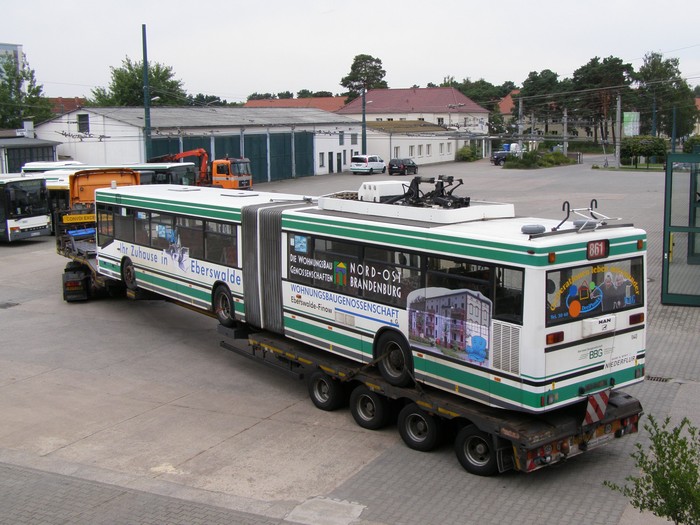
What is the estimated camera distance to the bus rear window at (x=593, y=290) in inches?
344

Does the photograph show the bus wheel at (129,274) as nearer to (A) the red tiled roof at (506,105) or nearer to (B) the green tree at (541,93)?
(B) the green tree at (541,93)

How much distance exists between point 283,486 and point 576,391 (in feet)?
11.7

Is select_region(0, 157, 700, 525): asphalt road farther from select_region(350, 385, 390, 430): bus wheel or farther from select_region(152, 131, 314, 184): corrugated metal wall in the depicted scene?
select_region(152, 131, 314, 184): corrugated metal wall

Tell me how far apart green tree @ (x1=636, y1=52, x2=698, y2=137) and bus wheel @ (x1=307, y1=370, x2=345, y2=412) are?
3733 inches

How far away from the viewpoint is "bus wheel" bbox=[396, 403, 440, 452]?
1012 cm

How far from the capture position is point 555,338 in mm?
8711

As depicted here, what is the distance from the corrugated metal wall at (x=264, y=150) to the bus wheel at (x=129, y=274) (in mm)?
31490

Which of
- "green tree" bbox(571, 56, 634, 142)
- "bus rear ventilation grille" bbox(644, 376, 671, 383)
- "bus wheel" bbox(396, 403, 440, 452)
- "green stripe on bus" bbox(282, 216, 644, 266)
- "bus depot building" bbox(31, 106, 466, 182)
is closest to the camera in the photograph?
"green stripe on bus" bbox(282, 216, 644, 266)

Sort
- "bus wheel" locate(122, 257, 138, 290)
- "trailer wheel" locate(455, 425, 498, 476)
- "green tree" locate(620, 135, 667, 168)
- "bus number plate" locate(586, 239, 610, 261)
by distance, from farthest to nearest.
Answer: "green tree" locate(620, 135, 667, 168), "bus wheel" locate(122, 257, 138, 290), "trailer wheel" locate(455, 425, 498, 476), "bus number plate" locate(586, 239, 610, 261)

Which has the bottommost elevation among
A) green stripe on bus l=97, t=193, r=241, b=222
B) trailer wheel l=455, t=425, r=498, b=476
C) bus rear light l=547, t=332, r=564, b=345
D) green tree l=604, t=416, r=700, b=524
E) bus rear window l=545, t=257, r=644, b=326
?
trailer wheel l=455, t=425, r=498, b=476

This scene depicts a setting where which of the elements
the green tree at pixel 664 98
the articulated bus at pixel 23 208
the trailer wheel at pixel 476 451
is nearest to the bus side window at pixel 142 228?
the trailer wheel at pixel 476 451

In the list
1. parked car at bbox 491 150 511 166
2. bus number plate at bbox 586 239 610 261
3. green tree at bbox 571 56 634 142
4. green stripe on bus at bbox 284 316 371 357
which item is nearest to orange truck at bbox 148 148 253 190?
green stripe on bus at bbox 284 316 371 357

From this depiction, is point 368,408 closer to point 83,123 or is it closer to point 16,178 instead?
point 16,178

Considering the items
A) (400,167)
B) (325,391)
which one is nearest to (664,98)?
(400,167)
